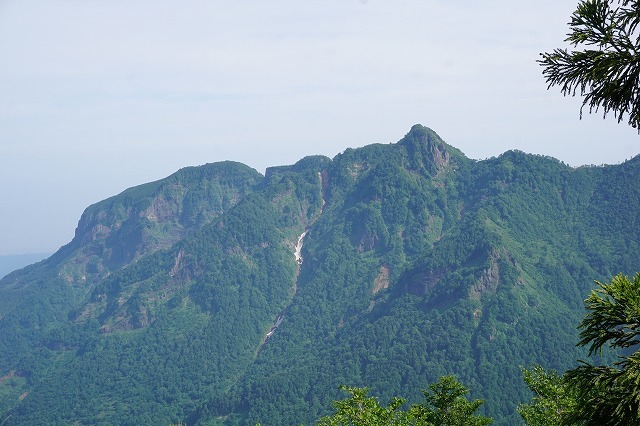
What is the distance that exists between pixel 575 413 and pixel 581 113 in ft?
24.2

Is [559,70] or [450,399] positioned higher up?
[559,70]

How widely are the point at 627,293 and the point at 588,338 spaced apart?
1407 millimetres

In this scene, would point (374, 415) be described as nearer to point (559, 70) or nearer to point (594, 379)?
point (594, 379)

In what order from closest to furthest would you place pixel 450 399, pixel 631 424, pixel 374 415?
1. pixel 631 424
2. pixel 374 415
3. pixel 450 399

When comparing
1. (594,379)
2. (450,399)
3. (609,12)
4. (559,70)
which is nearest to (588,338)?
(594,379)

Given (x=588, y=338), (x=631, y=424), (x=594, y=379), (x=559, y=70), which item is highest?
(x=559, y=70)

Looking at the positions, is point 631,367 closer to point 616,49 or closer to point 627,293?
point 627,293

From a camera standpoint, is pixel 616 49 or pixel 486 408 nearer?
pixel 616 49

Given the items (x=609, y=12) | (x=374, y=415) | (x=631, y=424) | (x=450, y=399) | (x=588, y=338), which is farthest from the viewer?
(x=450, y=399)

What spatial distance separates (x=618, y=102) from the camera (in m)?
14.8

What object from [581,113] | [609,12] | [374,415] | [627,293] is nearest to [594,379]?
[627,293]

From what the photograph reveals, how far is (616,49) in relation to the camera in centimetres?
1448

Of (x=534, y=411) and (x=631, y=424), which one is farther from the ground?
(x=631, y=424)

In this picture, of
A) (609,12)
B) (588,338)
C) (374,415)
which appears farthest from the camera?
(374,415)
